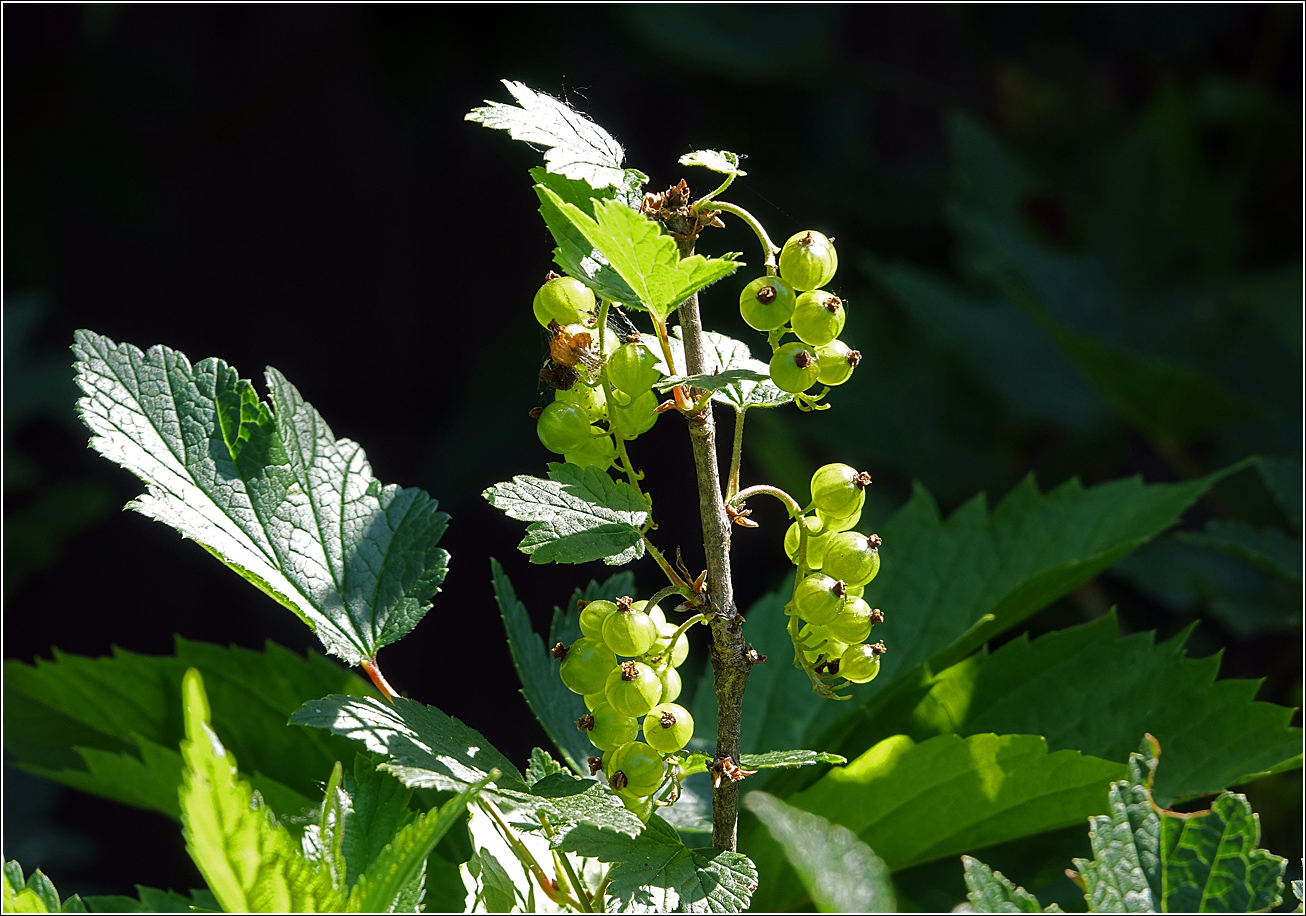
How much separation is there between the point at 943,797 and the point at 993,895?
14cm

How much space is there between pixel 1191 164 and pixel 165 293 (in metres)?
1.56

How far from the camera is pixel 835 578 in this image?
415 mm

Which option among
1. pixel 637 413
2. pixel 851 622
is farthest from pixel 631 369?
pixel 851 622

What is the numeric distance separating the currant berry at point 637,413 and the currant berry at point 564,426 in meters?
0.01

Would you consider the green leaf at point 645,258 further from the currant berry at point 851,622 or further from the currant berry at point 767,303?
the currant berry at point 851,622

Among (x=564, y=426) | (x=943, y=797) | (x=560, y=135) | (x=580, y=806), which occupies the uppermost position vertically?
(x=560, y=135)

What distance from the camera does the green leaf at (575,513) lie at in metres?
0.39

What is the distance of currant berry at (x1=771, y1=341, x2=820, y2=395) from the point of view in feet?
1.29

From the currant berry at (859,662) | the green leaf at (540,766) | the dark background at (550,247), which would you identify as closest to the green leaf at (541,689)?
the green leaf at (540,766)

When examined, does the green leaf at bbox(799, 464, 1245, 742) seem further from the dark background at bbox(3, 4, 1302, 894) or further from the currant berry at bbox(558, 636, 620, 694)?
the dark background at bbox(3, 4, 1302, 894)

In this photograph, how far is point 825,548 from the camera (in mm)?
424

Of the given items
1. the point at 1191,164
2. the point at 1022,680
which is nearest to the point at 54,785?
the point at 1022,680

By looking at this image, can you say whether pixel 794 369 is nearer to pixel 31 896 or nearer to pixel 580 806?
pixel 580 806

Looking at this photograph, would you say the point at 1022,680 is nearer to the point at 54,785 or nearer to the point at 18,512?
the point at 54,785
